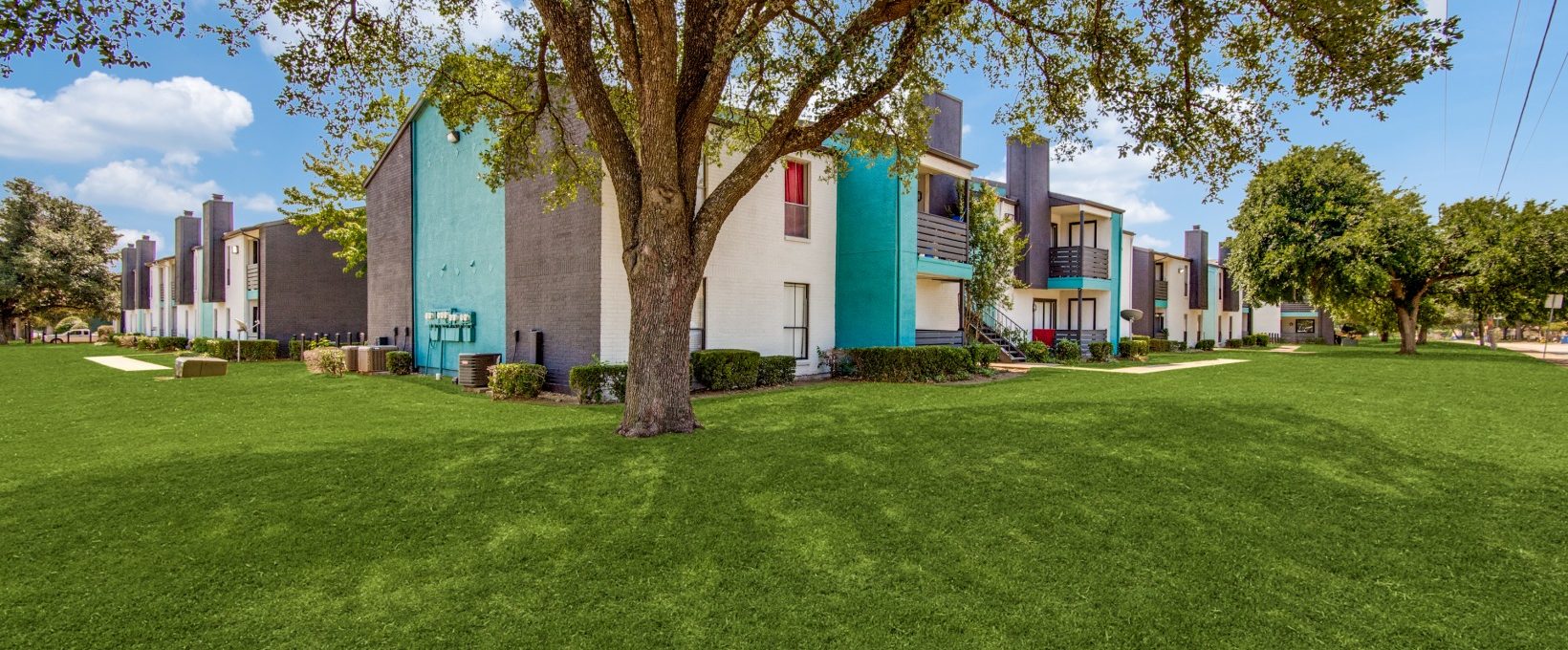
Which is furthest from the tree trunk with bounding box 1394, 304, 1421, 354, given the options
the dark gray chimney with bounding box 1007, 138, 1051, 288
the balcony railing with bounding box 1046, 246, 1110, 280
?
the dark gray chimney with bounding box 1007, 138, 1051, 288

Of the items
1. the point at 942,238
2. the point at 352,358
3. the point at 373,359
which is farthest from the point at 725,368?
the point at 352,358

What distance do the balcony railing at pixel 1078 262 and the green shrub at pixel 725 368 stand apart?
15.2 metres

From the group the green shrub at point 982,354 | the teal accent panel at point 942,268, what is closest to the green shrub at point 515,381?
the teal accent panel at point 942,268

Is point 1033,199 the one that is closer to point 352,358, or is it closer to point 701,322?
point 701,322

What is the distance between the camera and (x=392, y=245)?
59.7 feet

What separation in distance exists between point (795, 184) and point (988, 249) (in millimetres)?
6534

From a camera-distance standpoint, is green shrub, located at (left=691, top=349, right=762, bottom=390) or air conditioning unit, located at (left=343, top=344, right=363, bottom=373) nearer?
green shrub, located at (left=691, top=349, right=762, bottom=390)

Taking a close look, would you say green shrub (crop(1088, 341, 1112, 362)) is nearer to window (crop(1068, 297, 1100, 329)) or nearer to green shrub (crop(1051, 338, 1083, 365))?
green shrub (crop(1051, 338, 1083, 365))

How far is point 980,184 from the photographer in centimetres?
1934

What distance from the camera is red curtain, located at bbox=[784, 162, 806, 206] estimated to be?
49.3 ft

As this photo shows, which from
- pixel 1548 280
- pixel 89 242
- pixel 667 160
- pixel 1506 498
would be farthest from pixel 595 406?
pixel 89 242

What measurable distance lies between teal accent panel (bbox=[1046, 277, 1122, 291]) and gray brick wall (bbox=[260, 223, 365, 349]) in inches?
1011

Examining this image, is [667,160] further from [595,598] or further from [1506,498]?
[1506,498]

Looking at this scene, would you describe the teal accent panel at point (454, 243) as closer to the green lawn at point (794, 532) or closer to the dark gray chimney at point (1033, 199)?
the green lawn at point (794, 532)
